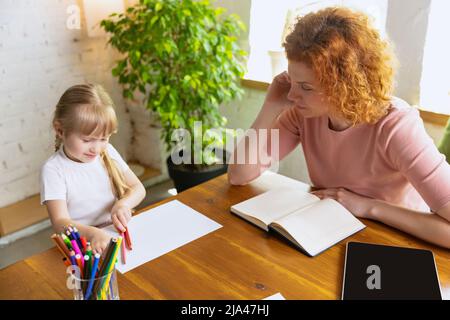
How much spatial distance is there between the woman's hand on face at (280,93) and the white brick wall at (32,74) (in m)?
1.69

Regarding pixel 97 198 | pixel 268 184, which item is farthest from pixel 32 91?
pixel 268 184

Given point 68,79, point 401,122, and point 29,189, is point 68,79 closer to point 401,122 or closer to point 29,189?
point 29,189

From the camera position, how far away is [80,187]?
1281 millimetres

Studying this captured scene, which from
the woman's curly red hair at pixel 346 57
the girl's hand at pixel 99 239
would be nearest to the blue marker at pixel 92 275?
the girl's hand at pixel 99 239

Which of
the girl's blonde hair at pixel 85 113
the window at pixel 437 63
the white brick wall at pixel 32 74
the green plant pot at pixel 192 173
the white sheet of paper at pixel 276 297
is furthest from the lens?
the green plant pot at pixel 192 173

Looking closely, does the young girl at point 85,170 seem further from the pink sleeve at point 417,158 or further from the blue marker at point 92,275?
the pink sleeve at point 417,158

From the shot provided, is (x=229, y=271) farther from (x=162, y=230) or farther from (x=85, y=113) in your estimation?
(x=85, y=113)

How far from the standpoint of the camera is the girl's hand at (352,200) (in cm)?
112

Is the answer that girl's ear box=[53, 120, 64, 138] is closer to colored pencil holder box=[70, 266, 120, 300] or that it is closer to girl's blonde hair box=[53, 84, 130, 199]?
girl's blonde hair box=[53, 84, 130, 199]

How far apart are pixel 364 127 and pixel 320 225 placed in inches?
13.4

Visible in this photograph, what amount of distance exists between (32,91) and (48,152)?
39cm

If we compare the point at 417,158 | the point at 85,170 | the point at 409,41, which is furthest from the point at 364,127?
the point at 409,41

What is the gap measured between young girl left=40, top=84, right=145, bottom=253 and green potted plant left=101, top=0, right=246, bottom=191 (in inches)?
37.2

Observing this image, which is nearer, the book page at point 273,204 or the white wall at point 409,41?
the book page at point 273,204
